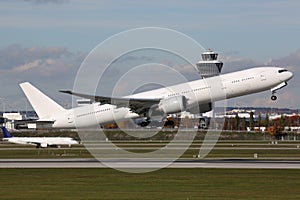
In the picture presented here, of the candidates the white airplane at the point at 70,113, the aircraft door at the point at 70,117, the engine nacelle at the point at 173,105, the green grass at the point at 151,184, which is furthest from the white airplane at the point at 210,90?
the green grass at the point at 151,184

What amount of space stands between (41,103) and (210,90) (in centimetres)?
3212

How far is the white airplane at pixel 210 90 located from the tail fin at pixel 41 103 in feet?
Result: 71.0

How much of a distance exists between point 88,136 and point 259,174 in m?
73.9

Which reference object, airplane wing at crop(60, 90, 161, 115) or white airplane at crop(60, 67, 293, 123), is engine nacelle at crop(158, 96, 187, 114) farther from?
airplane wing at crop(60, 90, 161, 115)

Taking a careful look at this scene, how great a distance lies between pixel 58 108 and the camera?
10075 centimetres

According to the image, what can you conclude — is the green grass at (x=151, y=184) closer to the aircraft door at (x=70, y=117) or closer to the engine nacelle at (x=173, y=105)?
the engine nacelle at (x=173, y=105)

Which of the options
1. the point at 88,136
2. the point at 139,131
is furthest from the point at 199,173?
the point at 88,136

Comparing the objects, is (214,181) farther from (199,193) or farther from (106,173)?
(106,173)

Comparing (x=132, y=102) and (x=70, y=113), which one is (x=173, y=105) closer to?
(x=132, y=102)

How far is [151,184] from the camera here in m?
44.8

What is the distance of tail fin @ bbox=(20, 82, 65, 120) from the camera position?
101 m

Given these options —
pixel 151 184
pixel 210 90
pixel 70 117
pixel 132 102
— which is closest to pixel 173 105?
pixel 210 90

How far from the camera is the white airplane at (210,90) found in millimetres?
78188

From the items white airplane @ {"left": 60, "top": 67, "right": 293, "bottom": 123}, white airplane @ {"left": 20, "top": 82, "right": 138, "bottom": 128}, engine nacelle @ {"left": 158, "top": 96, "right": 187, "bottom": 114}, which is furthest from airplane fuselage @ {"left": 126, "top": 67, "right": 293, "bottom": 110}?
white airplane @ {"left": 20, "top": 82, "right": 138, "bottom": 128}
